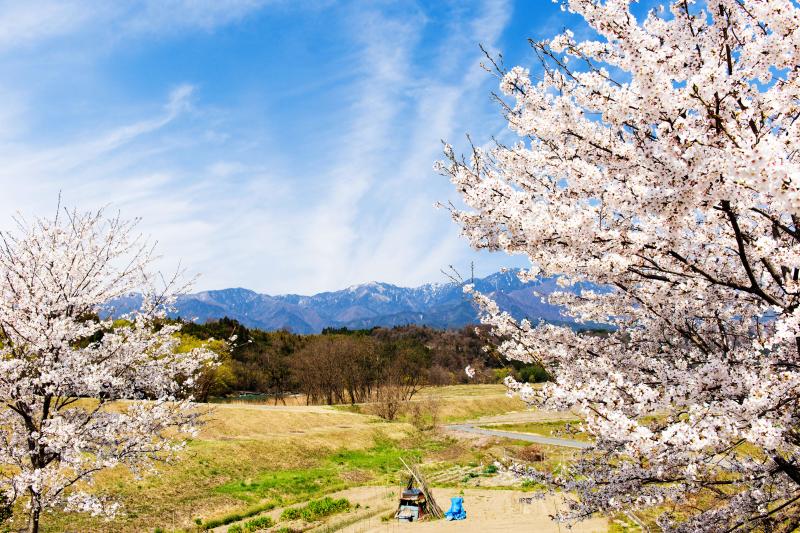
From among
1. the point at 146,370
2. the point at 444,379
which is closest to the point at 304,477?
the point at 146,370

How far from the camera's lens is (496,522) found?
59.3ft

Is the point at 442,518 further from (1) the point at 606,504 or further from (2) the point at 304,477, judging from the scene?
(1) the point at 606,504

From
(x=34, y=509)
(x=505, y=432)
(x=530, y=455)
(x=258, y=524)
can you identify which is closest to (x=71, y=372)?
(x=34, y=509)

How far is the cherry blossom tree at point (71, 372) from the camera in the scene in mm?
8094

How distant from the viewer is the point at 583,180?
189 inches

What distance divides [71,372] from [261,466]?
77.0 ft

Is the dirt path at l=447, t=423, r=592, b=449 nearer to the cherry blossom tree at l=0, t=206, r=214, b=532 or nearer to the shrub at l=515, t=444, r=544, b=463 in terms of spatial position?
the shrub at l=515, t=444, r=544, b=463

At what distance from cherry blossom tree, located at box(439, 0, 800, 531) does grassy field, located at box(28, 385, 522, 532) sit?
6908 mm

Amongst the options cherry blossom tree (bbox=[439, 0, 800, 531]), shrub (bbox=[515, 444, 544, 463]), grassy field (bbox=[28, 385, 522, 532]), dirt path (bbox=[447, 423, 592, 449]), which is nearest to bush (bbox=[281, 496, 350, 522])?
grassy field (bbox=[28, 385, 522, 532])

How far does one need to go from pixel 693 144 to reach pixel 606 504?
3.95 metres

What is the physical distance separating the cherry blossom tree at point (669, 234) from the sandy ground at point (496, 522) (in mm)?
11135

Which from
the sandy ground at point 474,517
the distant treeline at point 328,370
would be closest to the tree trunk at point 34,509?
the sandy ground at point 474,517

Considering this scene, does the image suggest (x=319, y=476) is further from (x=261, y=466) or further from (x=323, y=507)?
(x=323, y=507)

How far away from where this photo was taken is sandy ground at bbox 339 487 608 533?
16.2 m
